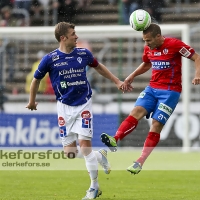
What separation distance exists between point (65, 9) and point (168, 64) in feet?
39.0

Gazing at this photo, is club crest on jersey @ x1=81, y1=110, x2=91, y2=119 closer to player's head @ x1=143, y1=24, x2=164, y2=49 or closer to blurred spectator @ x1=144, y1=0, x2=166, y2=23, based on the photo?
player's head @ x1=143, y1=24, x2=164, y2=49

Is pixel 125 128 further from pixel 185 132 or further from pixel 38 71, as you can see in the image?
pixel 185 132

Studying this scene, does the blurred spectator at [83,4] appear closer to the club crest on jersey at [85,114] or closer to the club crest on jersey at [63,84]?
the club crest on jersey at [63,84]

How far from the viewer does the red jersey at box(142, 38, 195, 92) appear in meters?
9.57

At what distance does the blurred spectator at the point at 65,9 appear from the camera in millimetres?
21044

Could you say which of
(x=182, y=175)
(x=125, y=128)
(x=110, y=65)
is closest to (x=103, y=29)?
(x=110, y=65)

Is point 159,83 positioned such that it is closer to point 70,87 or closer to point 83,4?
point 70,87

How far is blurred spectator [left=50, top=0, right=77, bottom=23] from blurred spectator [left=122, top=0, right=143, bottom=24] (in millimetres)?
2413

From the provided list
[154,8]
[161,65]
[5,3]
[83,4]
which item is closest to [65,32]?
[161,65]

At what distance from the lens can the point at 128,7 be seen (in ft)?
62.3

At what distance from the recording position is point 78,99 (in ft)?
28.9

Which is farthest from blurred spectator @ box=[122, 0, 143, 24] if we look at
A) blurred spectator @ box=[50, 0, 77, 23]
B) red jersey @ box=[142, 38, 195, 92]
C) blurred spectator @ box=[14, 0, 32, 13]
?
red jersey @ box=[142, 38, 195, 92]

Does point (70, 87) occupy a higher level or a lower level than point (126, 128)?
higher

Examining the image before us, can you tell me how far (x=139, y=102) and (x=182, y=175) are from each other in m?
2.11
